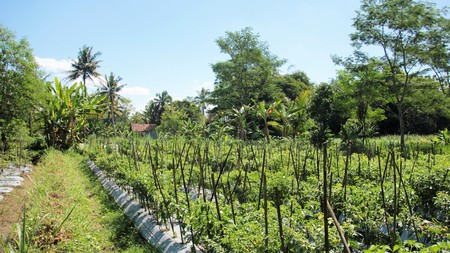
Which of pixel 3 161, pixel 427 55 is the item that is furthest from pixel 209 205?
pixel 427 55

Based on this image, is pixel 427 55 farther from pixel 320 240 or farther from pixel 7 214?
pixel 7 214

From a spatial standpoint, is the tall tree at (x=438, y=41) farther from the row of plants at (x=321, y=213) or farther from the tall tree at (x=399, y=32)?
the row of plants at (x=321, y=213)

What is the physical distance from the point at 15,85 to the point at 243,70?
16432mm

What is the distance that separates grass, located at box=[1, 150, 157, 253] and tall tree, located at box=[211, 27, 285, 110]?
20.0m

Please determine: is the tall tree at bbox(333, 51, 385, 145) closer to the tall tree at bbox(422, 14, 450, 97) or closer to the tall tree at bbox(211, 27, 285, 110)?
the tall tree at bbox(422, 14, 450, 97)

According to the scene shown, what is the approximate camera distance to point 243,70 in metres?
27.0

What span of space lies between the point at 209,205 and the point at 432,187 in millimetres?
3328

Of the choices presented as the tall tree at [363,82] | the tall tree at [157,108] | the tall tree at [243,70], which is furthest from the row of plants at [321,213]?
the tall tree at [157,108]

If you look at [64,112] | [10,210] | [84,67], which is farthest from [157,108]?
[10,210]

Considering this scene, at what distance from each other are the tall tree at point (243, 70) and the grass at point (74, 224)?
65.7 feet

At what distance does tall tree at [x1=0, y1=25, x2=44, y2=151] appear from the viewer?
52.0 ft

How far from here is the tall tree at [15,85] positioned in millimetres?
15836

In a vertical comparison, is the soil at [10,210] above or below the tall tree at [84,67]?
below

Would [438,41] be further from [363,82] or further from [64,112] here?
[64,112]
